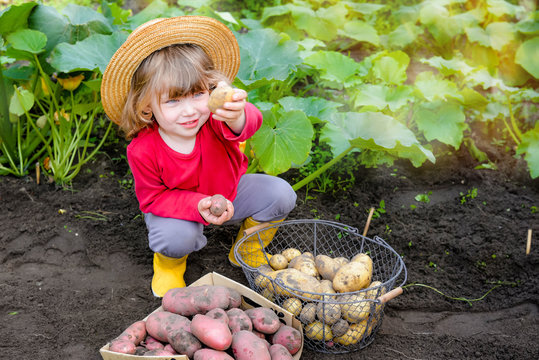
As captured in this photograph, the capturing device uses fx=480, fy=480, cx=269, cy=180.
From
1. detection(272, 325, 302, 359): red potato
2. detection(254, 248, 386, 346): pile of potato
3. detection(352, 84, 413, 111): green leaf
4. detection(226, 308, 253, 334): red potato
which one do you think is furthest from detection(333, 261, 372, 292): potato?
detection(352, 84, 413, 111): green leaf

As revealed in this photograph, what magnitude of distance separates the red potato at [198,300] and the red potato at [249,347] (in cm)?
18

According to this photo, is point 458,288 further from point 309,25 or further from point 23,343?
point 309,25

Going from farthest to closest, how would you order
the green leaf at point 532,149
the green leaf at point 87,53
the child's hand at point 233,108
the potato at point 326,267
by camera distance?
the green leaf at point 532,149 < the green leaf at point 87,53 < the potato at point 326,267 < the child's hand at point 233,108

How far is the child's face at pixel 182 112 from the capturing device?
2006mm

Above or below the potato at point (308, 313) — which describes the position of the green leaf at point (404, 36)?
above

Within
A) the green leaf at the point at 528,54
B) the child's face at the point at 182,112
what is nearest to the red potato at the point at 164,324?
the child's face at the point at 182,112

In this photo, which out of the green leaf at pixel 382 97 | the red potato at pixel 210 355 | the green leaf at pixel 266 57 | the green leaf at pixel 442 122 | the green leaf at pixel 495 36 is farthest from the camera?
the green leaf at pixel 495 36

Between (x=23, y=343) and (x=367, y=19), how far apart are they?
4054 mm

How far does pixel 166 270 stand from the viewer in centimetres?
239

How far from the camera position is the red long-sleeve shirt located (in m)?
2.17

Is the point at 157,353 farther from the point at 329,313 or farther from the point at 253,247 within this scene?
the point at 253,247

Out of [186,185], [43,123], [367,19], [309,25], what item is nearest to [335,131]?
[186,185]

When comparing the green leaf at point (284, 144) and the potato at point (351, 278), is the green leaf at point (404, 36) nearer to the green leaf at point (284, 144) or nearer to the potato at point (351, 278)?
the green leaf at point (284, 144)

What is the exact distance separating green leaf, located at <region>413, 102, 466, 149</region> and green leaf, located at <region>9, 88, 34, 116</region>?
2.55 metres
